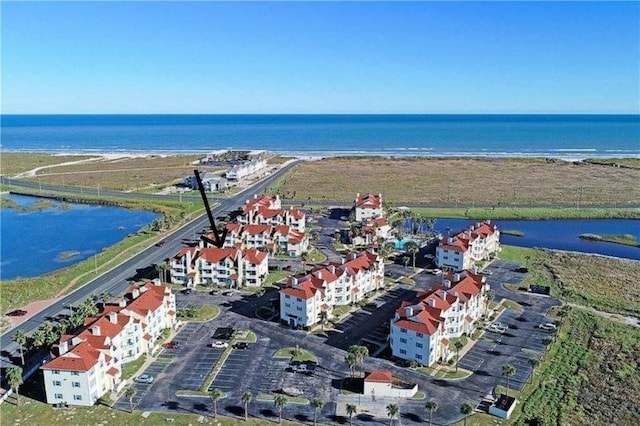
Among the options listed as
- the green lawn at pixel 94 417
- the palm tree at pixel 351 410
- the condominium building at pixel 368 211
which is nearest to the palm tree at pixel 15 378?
the green lawn at pixel 94 417

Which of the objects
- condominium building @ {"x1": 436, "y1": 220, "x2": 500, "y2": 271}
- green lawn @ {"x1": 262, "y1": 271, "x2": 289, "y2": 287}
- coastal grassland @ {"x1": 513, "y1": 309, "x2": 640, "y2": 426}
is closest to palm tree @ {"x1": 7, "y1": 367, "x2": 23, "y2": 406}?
green lawn @ {"x1": 262, "y1": 271, "x2": 289, "y2": 287}

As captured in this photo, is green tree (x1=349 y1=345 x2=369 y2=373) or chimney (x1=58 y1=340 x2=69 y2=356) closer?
chimney (x1=58 y1=340 x2=69 y2=356)

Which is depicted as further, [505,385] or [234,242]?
[234,242]

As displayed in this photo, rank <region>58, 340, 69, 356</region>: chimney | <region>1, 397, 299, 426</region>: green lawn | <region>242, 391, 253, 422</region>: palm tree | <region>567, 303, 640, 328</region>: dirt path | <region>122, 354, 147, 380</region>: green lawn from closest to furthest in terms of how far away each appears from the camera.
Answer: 1. <region>1, 397, 299, 426</region>: green lawn
2. <region>242, 391, 253, 422</region>: palm tree
3. <region>58, 340, 69, 356</region>: chimney
4. <region>122, 354, 147, 380</region>: green lawn
5. <region>567, 303, 640, 328</region>: dirt path

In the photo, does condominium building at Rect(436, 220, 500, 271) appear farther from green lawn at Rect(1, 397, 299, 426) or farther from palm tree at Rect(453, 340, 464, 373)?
green lawn at Rect(1, 397, 299, 426)

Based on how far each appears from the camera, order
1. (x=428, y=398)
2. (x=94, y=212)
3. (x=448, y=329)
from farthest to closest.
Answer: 1. (x=94, y=212)
2. (x=448, y=329)
3. (x=428, y=398)

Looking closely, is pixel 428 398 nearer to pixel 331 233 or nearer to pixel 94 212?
pixel 331 233

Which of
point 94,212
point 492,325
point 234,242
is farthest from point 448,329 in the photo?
point 94,212
